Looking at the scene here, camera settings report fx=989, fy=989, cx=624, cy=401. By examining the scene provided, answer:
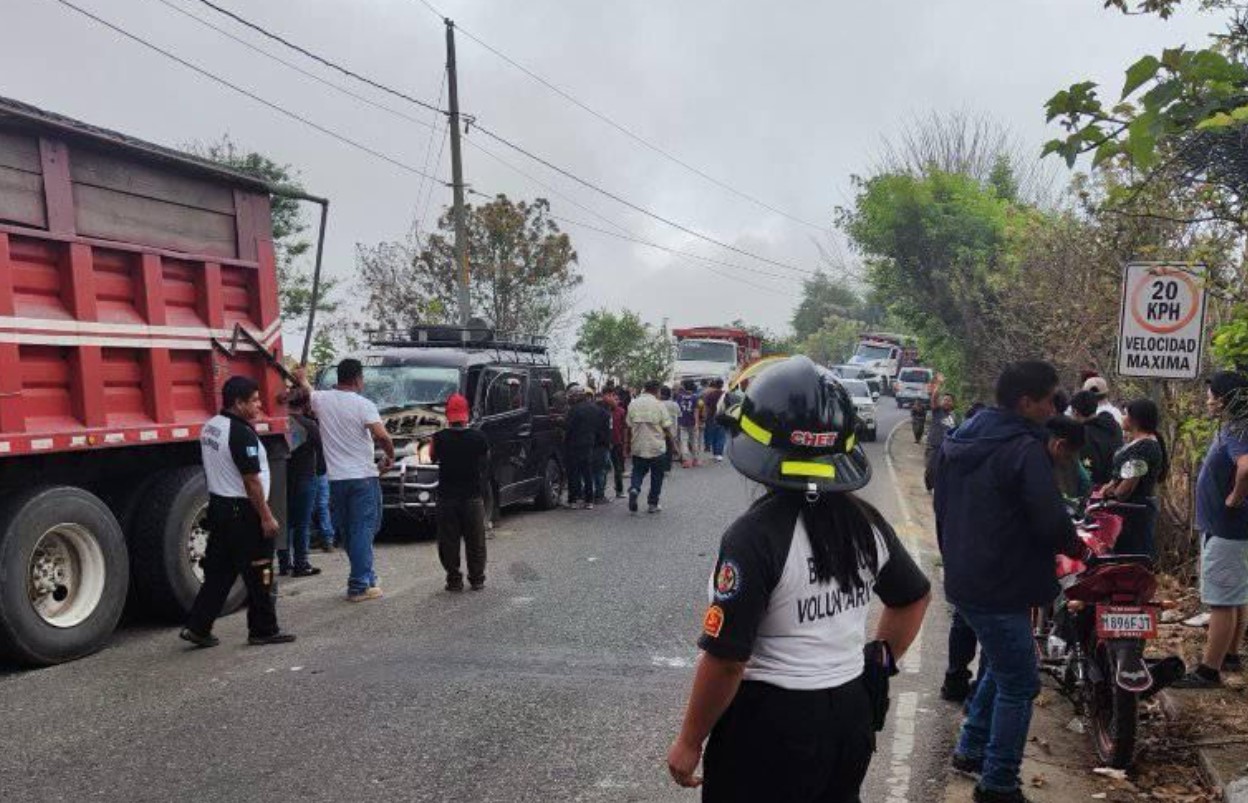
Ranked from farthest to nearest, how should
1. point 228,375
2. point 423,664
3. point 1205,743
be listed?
point 228,375 < point 423,664 < point 1205,743

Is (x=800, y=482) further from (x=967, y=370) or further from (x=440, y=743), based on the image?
(x=967, y=370)

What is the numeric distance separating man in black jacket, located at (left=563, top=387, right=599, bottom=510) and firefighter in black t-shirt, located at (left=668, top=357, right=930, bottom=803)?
1125cm

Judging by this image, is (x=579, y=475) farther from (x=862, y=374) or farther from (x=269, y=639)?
(x=862, y=374)

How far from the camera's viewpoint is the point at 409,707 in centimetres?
522

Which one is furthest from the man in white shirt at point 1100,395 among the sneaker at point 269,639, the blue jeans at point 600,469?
the blue jeans at point 600,469

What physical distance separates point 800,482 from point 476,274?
2502 cm

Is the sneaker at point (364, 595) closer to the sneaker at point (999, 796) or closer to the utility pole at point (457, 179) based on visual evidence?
the sneaker at point (999, 796)

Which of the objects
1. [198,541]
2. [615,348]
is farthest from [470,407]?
[615,348]

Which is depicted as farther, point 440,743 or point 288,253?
point 288,253

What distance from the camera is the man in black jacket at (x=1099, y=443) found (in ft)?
21.6

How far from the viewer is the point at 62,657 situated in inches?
237

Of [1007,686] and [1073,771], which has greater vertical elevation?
[1007,686]

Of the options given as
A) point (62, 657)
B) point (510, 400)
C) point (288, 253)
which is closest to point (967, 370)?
point (510, 400)

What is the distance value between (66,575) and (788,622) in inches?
219
